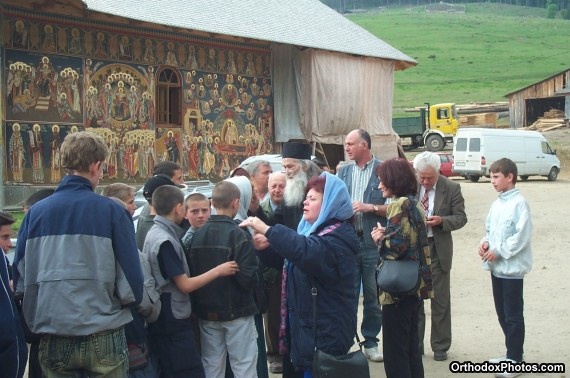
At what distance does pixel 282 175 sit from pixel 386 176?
1.06m

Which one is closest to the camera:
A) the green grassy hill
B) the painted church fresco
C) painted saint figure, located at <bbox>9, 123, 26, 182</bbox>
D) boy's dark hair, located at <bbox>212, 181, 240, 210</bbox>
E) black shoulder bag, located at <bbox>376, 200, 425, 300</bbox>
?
boy's dark hair, located at <bbox>212, 181, 240, 210</bbox>

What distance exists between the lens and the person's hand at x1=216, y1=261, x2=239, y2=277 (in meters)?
5.11

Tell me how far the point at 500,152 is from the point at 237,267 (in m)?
27.9

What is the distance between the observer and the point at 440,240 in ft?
23.8

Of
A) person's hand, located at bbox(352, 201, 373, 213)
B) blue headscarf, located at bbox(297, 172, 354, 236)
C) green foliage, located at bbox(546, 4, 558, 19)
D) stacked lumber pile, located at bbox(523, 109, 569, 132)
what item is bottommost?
person's hand, located at bbox(352, 201, 373, 213)

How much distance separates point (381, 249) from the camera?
573 centimetres

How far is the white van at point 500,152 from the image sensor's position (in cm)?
3141

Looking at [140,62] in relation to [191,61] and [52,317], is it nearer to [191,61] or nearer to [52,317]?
[191,61]

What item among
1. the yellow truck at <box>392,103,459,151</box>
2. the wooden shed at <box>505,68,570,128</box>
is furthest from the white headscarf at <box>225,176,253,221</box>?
the wooden shed at <box>505,68,570,128</box>

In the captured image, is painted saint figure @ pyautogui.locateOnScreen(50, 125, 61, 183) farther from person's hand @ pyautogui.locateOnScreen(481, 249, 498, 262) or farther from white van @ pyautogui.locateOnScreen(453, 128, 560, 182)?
white van @ pyautogui.locateOnScreen(453, 128, 560, 182)

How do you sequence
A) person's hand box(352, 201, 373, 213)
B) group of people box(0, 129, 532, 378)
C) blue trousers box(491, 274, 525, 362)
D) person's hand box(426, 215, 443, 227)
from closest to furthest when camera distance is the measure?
group of people box(0, 129, 532, 378) < blue trousers box(491, 274, 525, 362) < person's hand box(352, 201, 373, 213) < person's hand box(426, 215, 443, 227)

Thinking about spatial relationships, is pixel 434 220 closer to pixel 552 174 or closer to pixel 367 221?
pixel 367 221

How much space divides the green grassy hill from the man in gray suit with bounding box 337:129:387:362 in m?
53.1

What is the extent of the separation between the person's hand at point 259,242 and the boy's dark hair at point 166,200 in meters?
A: 0.58
